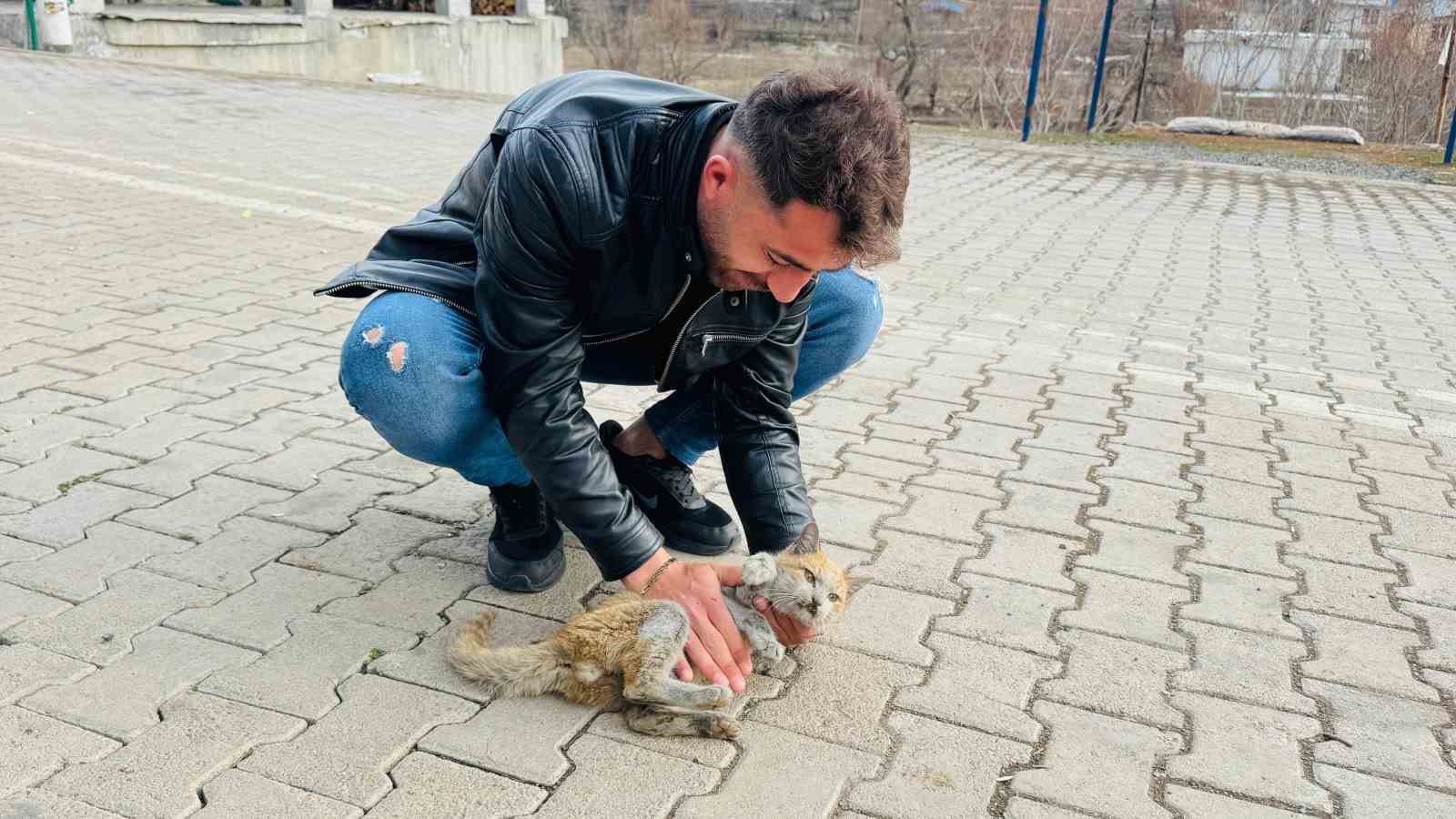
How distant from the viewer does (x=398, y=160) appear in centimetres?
1015

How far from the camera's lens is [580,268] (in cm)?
259

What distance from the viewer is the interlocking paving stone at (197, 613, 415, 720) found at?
8.28ft

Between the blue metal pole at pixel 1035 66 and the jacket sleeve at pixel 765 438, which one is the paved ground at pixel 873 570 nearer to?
the jacket sleeve at pixel 765 438

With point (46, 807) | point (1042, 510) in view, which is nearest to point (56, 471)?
point (46, 807)

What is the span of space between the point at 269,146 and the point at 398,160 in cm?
131

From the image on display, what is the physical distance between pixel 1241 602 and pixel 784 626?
4.49 ft

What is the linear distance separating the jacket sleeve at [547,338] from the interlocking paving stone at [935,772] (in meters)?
0.69

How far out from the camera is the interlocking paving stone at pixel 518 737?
7.74 ft

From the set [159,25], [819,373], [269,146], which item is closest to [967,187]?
[269,146]

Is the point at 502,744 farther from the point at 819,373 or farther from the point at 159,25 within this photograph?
the point at 159,25

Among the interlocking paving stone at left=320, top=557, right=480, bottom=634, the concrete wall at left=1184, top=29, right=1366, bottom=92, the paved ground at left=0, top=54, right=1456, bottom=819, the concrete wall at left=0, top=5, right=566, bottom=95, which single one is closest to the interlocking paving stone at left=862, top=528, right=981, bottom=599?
the paved ground at left=0, top=54, right=1456, bottom=819

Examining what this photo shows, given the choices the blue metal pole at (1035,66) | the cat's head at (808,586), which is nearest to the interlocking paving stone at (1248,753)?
the cat's head at (808,586)

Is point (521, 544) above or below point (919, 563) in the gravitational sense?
above

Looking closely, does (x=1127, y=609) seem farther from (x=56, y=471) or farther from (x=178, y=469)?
(x=56, y=471)
